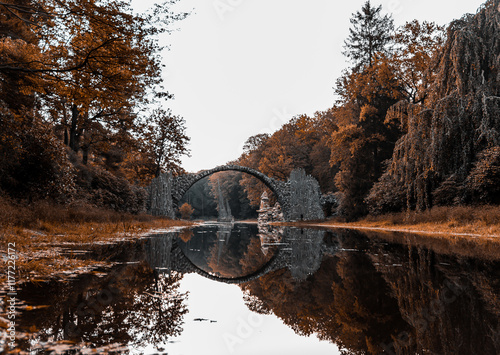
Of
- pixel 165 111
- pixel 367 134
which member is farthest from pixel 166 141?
pixel 367 134

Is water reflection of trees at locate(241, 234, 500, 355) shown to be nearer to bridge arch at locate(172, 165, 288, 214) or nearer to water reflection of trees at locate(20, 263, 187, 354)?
water reflection of trees at locate(20, 263, 187, 354)

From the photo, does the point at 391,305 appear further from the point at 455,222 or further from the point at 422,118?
the point at 422,118

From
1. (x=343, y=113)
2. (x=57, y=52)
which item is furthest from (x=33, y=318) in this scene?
(x=343, y=113)

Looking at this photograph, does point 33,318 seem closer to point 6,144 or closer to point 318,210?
point 6,144

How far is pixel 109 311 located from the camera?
6.73 feet

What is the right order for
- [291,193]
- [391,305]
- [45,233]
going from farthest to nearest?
1. [291,193]
2. [45,233]
3. [391,305]

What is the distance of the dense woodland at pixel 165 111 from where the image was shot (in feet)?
19.3

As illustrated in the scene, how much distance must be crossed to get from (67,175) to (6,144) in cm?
184

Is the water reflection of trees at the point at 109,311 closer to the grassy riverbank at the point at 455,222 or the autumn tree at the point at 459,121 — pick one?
the grassy riverbank at the point at 455,222

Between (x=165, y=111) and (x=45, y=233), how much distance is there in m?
16.0

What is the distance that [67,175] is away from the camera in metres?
9.36

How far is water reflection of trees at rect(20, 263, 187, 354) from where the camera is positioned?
164 centimetres

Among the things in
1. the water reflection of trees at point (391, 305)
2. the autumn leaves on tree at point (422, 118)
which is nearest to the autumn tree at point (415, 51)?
the autumn leaves on tree at point (422, 118)

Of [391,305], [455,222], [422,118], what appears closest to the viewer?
[391,305]
